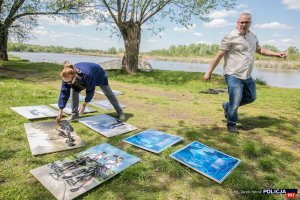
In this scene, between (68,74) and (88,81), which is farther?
(88,81)

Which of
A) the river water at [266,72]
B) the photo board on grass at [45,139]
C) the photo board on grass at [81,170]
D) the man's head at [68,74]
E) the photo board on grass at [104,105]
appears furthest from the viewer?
the river water at [266,72]

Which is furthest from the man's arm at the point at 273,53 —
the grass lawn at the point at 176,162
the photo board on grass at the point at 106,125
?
the photo board on grass at the point at 106,125

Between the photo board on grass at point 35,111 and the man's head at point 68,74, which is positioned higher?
the man's head at point 68,74

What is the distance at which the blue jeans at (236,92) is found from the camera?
4.73m

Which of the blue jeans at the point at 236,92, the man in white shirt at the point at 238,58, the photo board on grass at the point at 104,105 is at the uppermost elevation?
the man in white shirt at the point at 238,58

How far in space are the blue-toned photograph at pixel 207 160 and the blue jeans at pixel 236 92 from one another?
50.7 inches

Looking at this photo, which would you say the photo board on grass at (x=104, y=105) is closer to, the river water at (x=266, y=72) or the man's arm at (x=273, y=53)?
the man's arm at (x=273, y=53)

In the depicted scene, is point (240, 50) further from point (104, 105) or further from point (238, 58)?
point (104, 105)

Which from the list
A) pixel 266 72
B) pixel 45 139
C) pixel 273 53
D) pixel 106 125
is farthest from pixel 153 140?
pixel 266 72

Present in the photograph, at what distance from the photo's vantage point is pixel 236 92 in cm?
471

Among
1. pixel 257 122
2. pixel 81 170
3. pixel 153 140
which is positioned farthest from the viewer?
pixel 257 122

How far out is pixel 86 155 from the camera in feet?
11.4

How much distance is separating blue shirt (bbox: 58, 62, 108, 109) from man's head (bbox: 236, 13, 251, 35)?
318 cm

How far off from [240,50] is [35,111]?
517 centimetres
